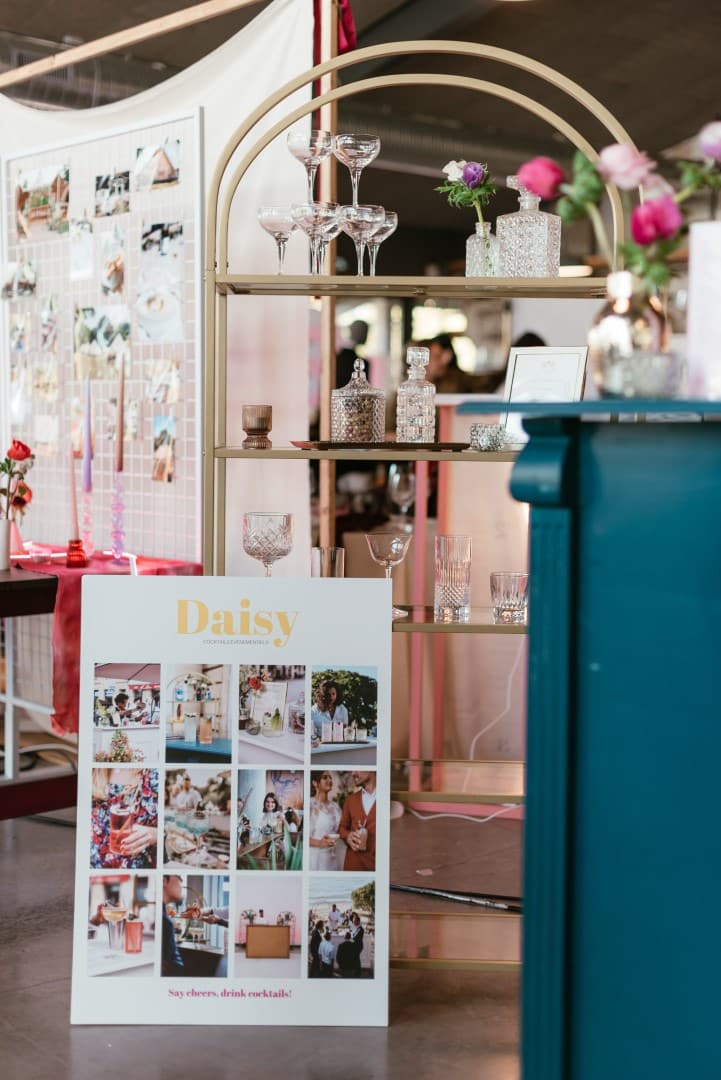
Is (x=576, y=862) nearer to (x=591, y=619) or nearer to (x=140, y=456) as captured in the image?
(x=591, y=619)

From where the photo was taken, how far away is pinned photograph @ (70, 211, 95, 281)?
3752 mm

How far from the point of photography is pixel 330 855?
229 centimetres

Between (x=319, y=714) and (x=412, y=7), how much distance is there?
5637 mm

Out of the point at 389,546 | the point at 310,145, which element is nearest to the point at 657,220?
the point at 389,546

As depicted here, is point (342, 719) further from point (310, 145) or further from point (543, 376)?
point (310, 145)

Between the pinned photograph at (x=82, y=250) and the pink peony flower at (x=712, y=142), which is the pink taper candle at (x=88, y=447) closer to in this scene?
the pinned photograph at (x=82, y=250)

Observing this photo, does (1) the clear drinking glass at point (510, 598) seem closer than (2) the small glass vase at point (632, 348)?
No

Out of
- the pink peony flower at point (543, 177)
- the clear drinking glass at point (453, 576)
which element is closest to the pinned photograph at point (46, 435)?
the clear drinking glass at point (453, 576)

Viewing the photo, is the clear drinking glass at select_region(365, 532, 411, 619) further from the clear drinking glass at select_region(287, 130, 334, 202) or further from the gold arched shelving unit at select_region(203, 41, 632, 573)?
the clear drinking glass at select_region(287, 130, 334, 202)

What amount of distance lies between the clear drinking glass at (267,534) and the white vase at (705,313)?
126 cm

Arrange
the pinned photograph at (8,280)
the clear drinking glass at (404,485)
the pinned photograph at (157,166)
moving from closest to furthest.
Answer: the pinned photograph at (157,166) < the pinned photograph at (8,280) < the clear drinking glass at (404,485)

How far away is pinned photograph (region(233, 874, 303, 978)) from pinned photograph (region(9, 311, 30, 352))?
95.2 inches

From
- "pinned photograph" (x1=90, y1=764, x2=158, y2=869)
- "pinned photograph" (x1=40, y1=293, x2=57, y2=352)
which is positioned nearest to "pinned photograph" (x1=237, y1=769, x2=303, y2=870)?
"pinned photograph" (x1=90, y1=764, x2=158, y2=869)

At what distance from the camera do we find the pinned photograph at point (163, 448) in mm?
3520
